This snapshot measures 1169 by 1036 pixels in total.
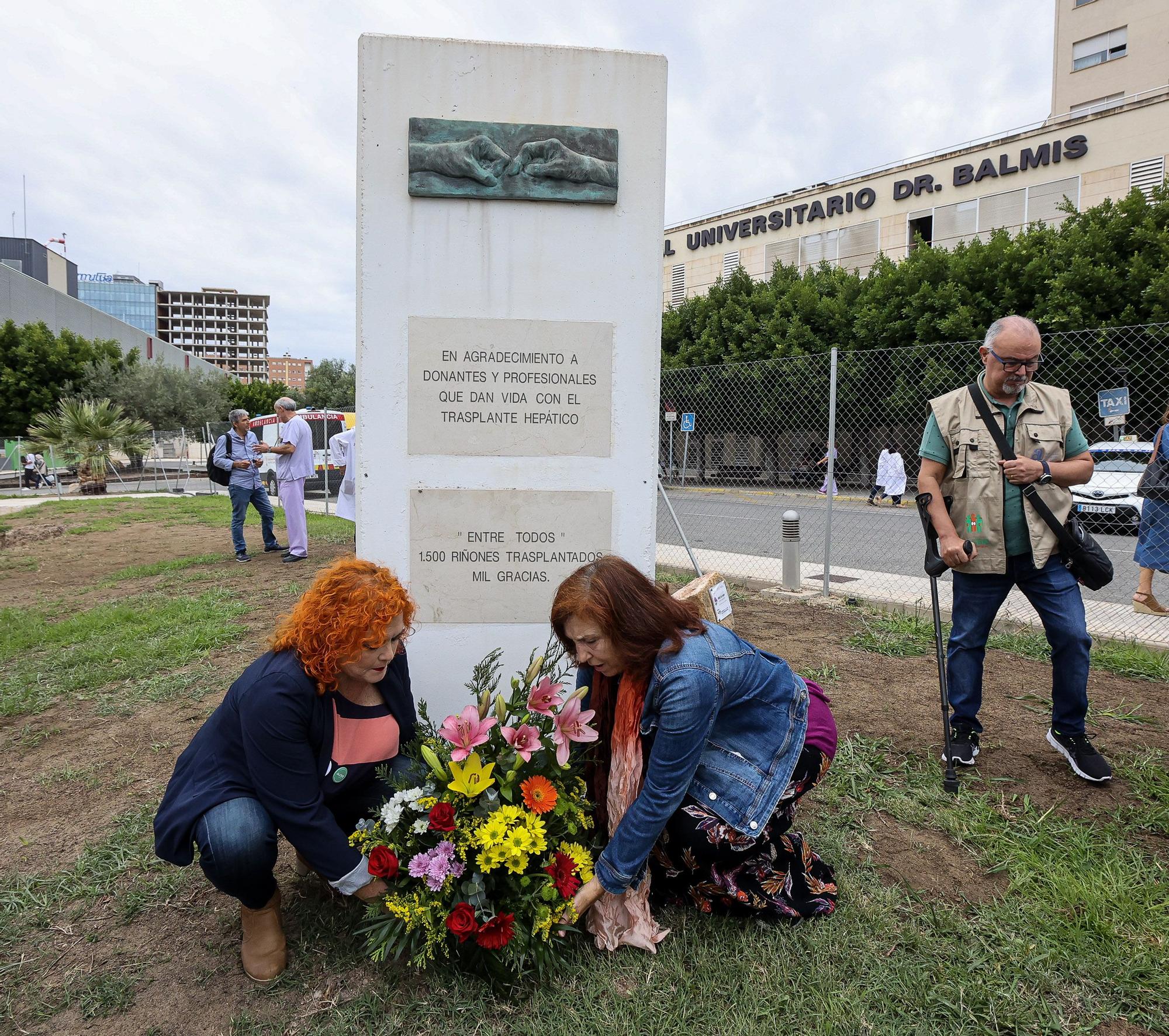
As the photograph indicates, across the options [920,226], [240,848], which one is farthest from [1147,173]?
[240,848]

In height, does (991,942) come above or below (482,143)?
below

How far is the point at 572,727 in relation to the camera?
2.18 m

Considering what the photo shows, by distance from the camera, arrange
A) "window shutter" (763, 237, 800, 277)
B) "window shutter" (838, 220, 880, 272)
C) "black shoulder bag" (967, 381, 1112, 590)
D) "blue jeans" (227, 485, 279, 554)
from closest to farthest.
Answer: "black shoulder bag" (967, 381, 1112, 590) → "blue jeans" (227, 485, 279, 554) → "window shutter" (838, 220, 880, 272) → "window shutter" (763, 237, 800, 277)

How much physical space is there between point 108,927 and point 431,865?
1170 mm

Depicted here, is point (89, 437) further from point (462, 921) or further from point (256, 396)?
point (256, 396)

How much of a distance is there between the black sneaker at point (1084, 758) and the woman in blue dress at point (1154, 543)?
3.72 metres

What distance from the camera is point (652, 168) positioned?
305 cm

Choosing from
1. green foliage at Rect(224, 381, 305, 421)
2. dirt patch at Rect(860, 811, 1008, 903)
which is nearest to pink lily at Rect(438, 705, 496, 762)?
dirt patch at Rect(860, 811, 1008, 903)

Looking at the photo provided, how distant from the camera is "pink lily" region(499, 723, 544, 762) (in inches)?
83.8

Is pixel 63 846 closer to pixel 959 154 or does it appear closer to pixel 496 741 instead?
pixel 496 741

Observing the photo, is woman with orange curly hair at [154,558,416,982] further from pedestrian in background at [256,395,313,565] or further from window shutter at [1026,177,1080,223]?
window shutter at [1026,177,1080,223]

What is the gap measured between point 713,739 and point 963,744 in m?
1.66

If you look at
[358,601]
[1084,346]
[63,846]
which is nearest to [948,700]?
[358,601]

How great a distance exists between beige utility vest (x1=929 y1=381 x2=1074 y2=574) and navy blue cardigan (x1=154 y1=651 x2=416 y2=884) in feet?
8.38
